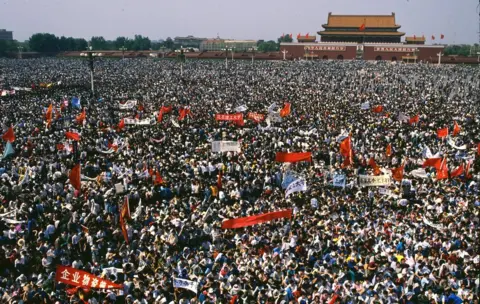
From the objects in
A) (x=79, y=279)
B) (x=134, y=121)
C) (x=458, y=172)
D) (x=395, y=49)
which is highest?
(x=395, y=49)

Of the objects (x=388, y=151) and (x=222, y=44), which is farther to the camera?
(x=222, y=44)

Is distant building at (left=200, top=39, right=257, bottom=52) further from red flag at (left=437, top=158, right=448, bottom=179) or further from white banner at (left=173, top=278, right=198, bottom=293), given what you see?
white banner at (left=173, top=278, right=198, bottom=293)

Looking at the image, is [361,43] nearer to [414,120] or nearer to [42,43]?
[414,120]

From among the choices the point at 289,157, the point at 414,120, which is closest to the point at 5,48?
the point at 414,120

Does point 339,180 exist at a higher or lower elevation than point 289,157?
lower

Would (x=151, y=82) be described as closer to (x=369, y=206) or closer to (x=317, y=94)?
(x=317, y=94)

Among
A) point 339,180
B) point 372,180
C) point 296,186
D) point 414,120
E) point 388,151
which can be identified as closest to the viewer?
point 296,186

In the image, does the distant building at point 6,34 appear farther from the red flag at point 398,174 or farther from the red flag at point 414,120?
the red flag at point 398,174
